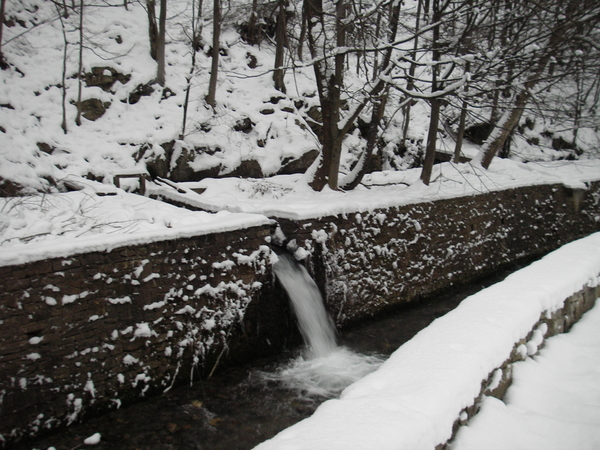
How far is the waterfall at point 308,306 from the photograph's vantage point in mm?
5809

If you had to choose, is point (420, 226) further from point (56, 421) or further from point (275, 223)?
point (56, 421)

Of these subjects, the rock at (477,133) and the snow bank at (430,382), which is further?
the rock at (477,133)

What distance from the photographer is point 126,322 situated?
14.5 ft

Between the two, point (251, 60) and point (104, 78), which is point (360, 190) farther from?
point (251, 60)

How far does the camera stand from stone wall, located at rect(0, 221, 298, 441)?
3.80m

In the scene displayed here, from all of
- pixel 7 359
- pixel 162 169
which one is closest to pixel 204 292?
pixel 7 359

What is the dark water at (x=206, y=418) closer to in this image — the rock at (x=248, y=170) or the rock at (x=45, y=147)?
the rock at (x=248, y=170)

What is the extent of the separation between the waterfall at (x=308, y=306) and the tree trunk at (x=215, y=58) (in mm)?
7690


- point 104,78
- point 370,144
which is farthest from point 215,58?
point 370,144

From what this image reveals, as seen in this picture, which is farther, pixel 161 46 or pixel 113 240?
pixel 161 46

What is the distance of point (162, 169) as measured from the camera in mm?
10016

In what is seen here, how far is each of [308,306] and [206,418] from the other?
2172mm

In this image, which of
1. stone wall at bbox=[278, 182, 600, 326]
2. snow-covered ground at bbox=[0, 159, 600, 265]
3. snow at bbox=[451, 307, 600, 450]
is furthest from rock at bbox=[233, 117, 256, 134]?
snow at bbox=[451, 307, 600, 450]

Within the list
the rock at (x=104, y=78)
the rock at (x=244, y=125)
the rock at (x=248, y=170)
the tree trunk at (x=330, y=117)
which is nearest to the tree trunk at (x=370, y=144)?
the tree trunk at (x=330, y=117)
